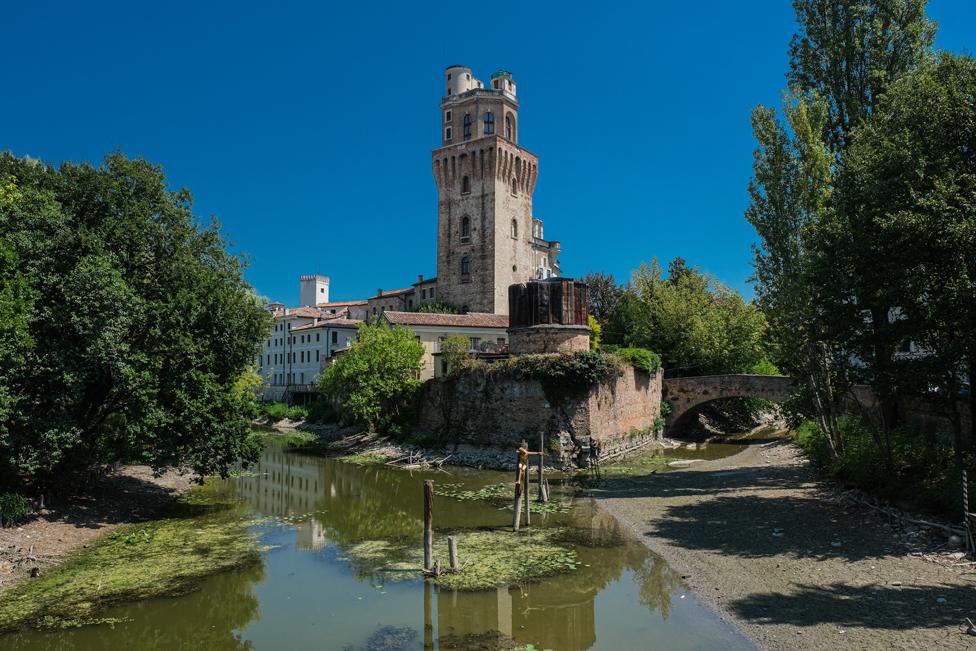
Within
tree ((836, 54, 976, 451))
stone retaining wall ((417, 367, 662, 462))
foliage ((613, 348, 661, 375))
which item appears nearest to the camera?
tree ((836, 54, 976, 451))

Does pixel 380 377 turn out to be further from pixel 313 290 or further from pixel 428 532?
pixel 313 290

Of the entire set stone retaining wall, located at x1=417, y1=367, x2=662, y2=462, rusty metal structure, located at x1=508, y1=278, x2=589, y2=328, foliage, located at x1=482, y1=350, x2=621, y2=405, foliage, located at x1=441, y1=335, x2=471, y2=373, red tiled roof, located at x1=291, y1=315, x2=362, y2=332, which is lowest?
stone retaining wall, located at x1=417, y1=367, x2=662, y2=462

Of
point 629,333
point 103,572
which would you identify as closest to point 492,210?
point 629,333

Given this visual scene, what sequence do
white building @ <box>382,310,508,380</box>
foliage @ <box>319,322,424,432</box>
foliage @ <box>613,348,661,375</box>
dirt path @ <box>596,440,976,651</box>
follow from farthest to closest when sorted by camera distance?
white building @ <box>382,310,508,380</box> → foliage @ <box>319,322,424,432</box> → foliage @ <box>613,348,661,375</box> → dirt path @ <box>596,440,976,651</box>

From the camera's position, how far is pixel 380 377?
36.3m

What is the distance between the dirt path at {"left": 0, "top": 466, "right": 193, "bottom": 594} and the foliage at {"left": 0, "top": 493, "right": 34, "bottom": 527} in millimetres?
235

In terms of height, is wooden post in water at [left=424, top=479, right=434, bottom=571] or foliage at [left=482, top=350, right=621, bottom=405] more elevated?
foliage at [left=482, top=350, right=621, bottom=405]

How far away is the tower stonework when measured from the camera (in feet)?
183

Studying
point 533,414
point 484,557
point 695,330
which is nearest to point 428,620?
point 484,557

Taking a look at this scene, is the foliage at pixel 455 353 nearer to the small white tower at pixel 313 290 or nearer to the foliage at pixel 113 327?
the foliage at pixel 113 327

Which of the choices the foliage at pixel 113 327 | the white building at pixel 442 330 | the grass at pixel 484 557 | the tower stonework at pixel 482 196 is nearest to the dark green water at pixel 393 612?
the grass at pixel 484 557

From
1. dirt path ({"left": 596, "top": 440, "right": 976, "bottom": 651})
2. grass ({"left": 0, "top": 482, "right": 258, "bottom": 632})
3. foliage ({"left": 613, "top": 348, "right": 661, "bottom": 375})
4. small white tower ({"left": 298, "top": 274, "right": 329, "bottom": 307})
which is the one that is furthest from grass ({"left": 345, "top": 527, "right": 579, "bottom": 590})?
small white tower ({"left": 298, "top": 274, "right": 329, "bottom": 307})

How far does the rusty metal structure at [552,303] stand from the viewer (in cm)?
3116

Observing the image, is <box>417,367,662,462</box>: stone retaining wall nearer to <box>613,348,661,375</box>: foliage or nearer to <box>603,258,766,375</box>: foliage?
<box>613,348,661,375</box>: foliage
